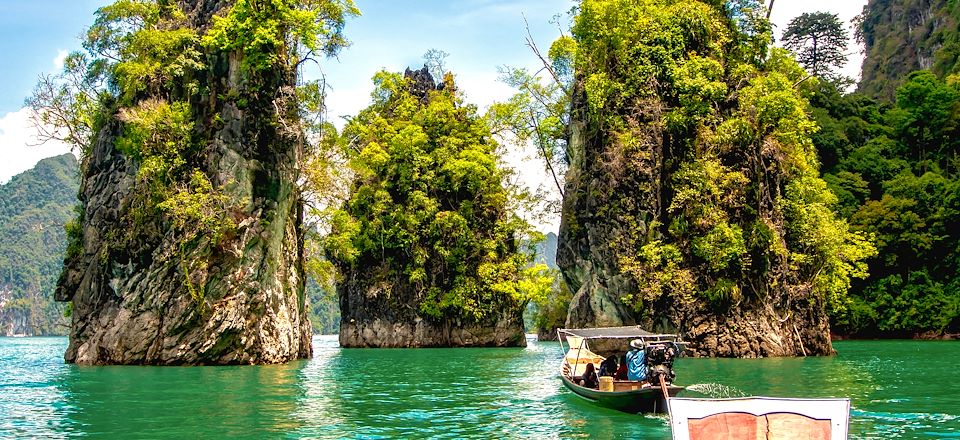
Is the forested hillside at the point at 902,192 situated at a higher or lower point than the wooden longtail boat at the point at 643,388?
higher

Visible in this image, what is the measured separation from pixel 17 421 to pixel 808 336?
34585mm

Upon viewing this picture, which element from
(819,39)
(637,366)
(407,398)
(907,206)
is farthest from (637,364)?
(819,39)

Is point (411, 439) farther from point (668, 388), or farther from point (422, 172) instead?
point (422, 172)

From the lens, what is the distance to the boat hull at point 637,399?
1825 cm

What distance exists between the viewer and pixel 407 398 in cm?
2283

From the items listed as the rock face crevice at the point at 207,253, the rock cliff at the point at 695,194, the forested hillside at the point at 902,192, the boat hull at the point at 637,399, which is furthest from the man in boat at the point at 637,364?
the forested hillside at the point at 902,192

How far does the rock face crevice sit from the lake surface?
72.1 inches

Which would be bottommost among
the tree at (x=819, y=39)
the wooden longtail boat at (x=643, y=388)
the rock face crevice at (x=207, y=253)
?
the wooden longtail boat at (x=643, y=388)

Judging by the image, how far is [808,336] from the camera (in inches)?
1575

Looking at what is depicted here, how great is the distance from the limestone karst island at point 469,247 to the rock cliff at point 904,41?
746 inches

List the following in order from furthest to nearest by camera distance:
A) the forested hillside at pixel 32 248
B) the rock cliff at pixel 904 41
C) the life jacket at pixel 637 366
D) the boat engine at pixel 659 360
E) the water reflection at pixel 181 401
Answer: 1. the forested hillside at pixel 32 248
2. the rock cliff at pixel 904 41
3. the life jacket at pixel 637 366
4. the boat engine at pixel 659 360
5. the water reflection at pixel 181 401

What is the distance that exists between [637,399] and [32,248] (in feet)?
586

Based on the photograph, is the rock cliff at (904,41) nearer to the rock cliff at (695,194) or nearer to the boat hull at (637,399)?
the rock cliff at (695,194)

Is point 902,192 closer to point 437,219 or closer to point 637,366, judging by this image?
point 437,219
